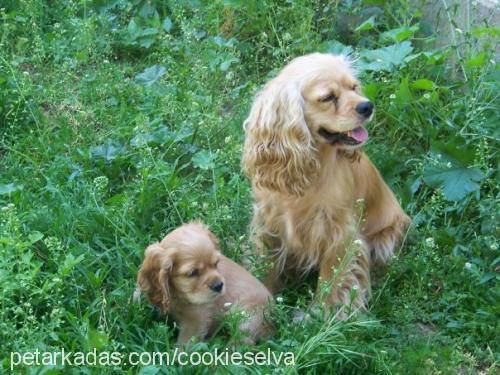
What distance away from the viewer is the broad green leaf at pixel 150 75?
227 inches

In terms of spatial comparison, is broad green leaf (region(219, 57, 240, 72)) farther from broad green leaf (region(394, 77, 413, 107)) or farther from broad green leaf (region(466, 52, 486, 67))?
broad green leaf (region(466, 52, 486, 67))

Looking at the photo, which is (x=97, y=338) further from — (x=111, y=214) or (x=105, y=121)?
(x=105, y=121)

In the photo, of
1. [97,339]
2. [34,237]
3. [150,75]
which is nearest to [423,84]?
[150,75]

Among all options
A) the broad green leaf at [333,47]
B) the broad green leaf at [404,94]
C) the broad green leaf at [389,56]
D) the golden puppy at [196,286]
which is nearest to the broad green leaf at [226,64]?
the broad green leaf at [333,47]

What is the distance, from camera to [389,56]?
5.23m

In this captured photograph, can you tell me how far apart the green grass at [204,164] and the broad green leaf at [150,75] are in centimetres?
1

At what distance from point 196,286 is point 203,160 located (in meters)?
1.13

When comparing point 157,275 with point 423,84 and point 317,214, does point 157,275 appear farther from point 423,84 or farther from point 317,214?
point 423,84

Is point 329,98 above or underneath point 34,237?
above

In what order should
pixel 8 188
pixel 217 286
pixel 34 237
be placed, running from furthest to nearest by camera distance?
1. pixel 8 188
2. pixel 34 237
3. pixel 217 286

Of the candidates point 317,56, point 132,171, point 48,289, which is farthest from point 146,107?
point 48,289

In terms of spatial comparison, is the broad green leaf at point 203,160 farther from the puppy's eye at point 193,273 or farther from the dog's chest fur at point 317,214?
the puppy's eye at point 193,273

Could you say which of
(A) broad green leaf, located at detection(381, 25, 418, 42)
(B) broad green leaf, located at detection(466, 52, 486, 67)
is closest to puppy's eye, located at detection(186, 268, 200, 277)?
(B) broad green leaf, located at detection(466, 52, 486, 67)

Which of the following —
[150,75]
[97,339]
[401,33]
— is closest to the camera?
[97,339]
